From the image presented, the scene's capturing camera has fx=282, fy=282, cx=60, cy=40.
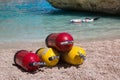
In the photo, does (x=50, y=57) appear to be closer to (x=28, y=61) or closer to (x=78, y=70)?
(x=28, y=61)

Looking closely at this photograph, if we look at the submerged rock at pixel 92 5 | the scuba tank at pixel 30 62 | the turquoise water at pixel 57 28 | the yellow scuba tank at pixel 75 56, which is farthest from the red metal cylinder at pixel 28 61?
the submerged rock at pixel 92 5

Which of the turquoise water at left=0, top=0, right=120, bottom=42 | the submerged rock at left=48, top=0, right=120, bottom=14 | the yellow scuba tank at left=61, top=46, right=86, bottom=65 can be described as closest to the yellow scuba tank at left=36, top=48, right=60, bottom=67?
the yellow scuba tank at left=61, top=46, right=86, bottom=65

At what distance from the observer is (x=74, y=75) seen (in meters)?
4.46

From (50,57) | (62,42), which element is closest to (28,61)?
(50,57)

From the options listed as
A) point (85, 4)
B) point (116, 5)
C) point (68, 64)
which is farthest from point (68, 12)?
point (68, 64)

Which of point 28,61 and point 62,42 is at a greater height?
point 62,42

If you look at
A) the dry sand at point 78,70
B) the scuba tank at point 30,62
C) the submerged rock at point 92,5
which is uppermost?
the scuba tank at point 30,62

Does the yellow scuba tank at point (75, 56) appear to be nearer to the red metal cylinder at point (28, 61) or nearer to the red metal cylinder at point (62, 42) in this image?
the red metal cylinder at point (62, 42)

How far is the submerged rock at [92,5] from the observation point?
51.2ft

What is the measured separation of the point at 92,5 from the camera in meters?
17.2

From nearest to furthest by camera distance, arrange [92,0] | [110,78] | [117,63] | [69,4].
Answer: [110,78] → [117,63] → [92,0] → [69,4]

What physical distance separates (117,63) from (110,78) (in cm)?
79

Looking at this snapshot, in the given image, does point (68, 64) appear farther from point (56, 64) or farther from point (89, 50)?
point (89, 50)

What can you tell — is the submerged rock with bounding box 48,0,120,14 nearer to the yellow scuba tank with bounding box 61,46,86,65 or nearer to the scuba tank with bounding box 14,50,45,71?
the yellow scuba tank with bounding box 61,46,86,65
